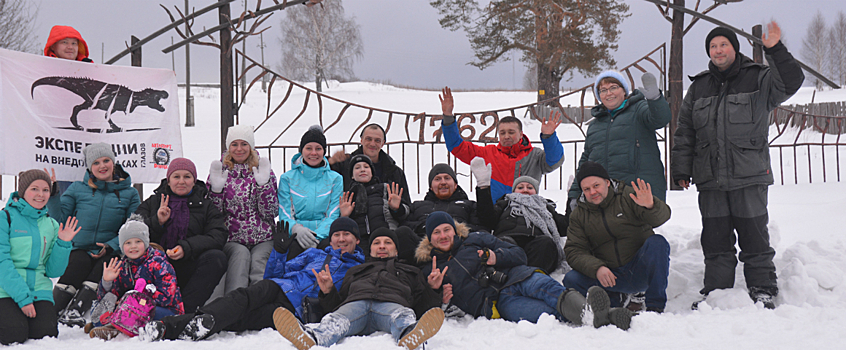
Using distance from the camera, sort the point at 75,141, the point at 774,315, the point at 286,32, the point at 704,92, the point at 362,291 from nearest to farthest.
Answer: the point at 774,315
the point at 362,291
the point at 704,92
the point at 75,141
the point at 286,32

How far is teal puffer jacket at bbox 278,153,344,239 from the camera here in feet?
13.4

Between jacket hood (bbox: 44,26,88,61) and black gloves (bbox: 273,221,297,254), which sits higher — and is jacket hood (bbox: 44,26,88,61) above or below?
above

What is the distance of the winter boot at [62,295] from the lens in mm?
3535

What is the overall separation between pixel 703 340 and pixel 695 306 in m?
0.74

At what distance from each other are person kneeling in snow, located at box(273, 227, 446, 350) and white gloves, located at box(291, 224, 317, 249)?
1.68 feet

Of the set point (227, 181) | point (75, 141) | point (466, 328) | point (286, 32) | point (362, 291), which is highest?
point (286, 32)

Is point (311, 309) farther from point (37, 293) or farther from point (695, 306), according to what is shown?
point (695, 306)

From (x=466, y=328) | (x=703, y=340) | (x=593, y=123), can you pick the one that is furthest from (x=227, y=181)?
(x=703, y=340)

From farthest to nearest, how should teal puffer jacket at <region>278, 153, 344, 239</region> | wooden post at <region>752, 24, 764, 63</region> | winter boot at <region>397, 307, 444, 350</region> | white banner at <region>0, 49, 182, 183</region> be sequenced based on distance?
wooden post at <region>752, 24, 764, 63</region> < white banner at <region>0, 49, 182, 183</region> < teal puffer jacket at <region>278, 153, 344, 239</region> < winter boot at <region>397, 307, 444, 350</region>

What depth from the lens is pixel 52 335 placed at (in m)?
3.07

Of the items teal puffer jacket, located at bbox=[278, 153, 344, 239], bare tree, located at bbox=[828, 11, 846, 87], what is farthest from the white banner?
bare tree, located at bbox=[828, 11, 846, 87]

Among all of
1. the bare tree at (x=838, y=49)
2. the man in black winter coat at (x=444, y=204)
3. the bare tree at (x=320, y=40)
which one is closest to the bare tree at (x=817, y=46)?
the bare tree at (x=838, y=49)

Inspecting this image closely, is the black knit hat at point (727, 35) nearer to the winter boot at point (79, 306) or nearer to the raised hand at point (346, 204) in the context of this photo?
the raised hand at point (346, 204)

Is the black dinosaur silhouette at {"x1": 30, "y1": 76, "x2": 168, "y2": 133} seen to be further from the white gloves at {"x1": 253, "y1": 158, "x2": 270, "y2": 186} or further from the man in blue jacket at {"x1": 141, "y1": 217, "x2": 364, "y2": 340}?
the man in blue jacket at {"x1": 141, "y1": 217, "x2": 364, "y2": 340}
